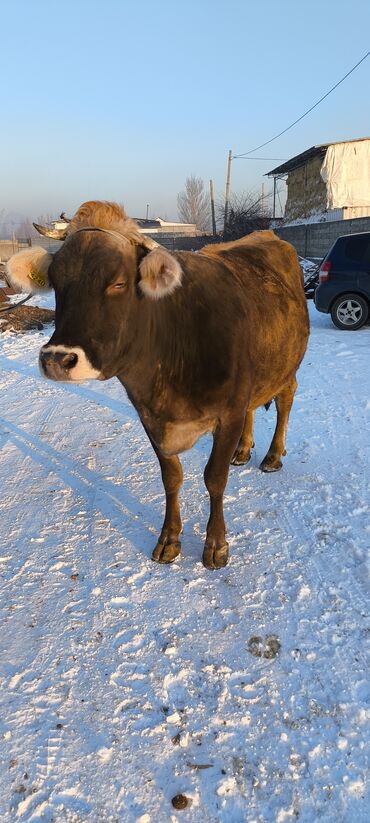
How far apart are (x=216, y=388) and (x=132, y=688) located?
62.8 inches

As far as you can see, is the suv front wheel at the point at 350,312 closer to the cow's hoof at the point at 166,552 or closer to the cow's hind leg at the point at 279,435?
the cow's hind leg at the point at 279,435

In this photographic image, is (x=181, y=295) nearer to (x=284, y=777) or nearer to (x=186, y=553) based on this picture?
(x=186, y=553)

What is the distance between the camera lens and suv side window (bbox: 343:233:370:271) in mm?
9914

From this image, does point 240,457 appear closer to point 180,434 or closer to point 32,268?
point 180,434

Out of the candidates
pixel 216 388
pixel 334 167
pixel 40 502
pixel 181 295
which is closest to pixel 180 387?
pixel 216 388

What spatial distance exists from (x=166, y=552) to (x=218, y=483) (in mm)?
562

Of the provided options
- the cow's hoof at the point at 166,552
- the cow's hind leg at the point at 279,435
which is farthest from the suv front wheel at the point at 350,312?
the cow's hoof at the point at 166,552

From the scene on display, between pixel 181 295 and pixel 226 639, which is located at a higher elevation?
pixel 181 295

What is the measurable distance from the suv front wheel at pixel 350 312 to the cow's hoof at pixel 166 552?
824cm

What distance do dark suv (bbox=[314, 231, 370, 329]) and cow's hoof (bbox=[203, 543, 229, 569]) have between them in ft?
26.8

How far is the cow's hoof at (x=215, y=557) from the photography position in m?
3.16

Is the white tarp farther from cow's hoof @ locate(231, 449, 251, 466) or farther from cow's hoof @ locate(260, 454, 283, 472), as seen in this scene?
cow's hoof @ locate(260, 454, 283, 472)

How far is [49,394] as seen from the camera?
6855 millimetres

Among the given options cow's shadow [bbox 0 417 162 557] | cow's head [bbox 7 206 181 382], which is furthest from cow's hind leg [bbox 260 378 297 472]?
cow's head [bbox 7 206 181 382]
